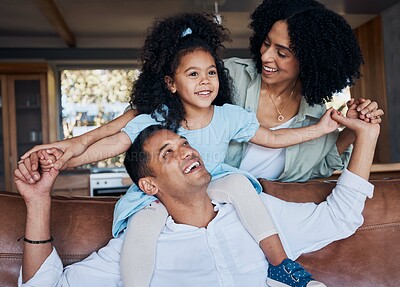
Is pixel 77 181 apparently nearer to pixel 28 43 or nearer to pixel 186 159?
pixel 28 43

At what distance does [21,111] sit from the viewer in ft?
20.2

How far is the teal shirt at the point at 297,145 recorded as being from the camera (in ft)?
6.49

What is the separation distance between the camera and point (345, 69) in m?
1.89

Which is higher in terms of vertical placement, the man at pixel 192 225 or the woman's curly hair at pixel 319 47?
the woman's curly hair at pixel 319 47

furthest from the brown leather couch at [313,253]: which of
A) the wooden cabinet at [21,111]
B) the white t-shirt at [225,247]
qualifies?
→ the wooden cabinet at [21,111]

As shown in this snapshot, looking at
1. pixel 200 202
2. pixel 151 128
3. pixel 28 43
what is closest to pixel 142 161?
pixel 151 128

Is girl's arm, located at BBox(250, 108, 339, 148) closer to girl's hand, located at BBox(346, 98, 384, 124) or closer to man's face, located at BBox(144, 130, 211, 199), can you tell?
girl's hand, located at BBox(346, 98, 384, 124)

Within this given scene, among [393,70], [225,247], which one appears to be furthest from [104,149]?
[393,70]

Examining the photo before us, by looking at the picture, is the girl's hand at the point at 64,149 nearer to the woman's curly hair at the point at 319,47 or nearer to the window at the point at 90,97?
the woman's curly hair at the point at 319,47

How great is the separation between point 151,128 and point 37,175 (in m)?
0.43

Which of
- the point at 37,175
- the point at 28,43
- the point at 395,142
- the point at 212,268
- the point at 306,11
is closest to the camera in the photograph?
the point at 37,175

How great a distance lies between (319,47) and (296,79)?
219mm

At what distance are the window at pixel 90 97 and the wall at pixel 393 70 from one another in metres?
3.28

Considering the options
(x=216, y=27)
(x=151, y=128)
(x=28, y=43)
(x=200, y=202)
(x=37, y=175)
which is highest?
(x=28, y=43)
